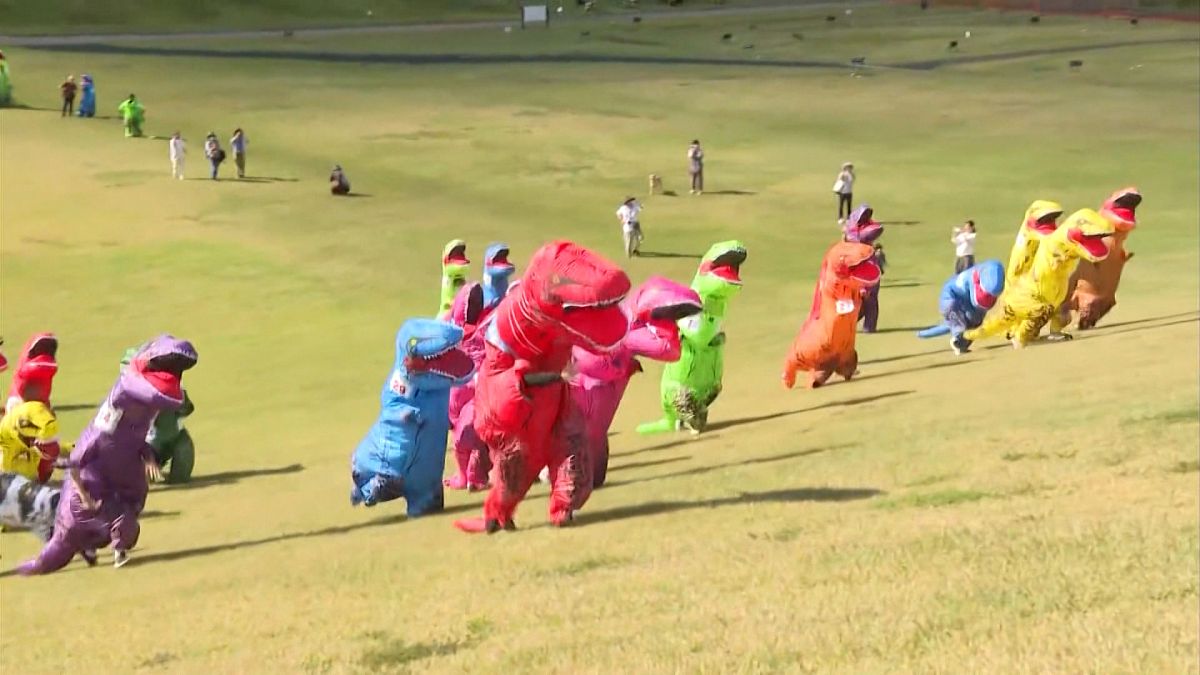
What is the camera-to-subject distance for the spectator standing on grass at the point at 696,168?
36781 mm

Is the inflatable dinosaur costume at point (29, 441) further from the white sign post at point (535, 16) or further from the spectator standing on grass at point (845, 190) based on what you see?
the white sign post at point (535, 16)

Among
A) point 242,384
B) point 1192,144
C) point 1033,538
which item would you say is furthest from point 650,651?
point 1192,144

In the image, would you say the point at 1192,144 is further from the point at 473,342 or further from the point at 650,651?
the point at 650,651

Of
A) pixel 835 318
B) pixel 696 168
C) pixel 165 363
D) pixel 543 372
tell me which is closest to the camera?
pixel 543 372

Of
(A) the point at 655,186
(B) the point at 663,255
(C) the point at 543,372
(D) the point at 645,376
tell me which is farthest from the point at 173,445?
(A) the point at 655,186

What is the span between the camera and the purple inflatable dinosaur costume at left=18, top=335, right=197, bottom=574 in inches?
445

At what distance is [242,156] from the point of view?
38.8m

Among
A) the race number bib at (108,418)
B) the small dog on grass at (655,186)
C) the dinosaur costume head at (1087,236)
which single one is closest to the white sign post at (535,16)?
the small dog on grass at (655,186)

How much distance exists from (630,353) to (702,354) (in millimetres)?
4119

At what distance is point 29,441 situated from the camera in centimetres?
1447

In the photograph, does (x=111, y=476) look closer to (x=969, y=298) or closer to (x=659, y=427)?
(x=659, y=427)

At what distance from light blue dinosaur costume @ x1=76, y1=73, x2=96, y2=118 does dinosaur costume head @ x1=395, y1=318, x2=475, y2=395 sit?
3584 cm

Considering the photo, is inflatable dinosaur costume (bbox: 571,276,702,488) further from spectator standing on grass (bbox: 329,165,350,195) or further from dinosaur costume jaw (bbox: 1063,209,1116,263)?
spectator standing on grass (bbox: 329,165,350,195)

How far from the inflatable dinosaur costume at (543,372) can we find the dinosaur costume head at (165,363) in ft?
6.87
